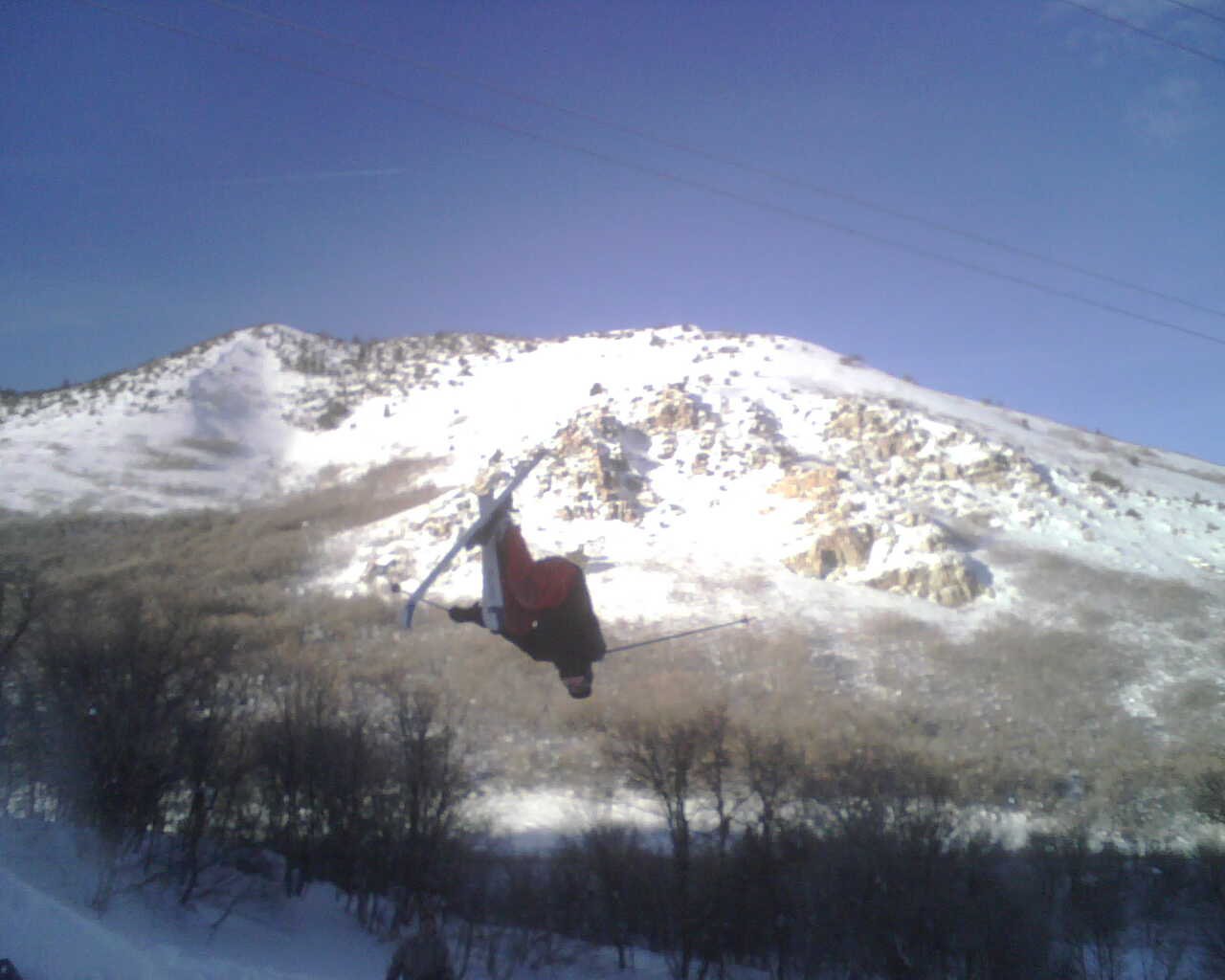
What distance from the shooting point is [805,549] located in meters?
26.4

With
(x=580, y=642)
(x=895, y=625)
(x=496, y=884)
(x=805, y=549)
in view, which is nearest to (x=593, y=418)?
(x=805, y=549)

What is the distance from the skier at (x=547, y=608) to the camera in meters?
5.72

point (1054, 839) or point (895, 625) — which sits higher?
point (895, 625)

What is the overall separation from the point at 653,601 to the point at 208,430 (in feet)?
125

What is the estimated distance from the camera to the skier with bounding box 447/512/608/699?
5.72 m

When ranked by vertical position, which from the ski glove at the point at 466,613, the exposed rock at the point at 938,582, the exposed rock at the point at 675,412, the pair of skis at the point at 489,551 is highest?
the exposed rock at the point at 675,412

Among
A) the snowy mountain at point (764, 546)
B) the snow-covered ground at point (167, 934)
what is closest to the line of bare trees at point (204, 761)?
the snow-covered ground at point (167, 934)

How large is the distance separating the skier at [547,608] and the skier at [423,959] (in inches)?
197

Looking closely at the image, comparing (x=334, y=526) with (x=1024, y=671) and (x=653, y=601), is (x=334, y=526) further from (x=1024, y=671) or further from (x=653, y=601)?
(x=1024, y=671)

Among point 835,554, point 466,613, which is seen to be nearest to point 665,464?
point 835,554

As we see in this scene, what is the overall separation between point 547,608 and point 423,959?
5714mm

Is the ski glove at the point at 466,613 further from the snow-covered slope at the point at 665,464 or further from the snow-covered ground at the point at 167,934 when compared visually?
the snow-covered slope at the point at 665,464

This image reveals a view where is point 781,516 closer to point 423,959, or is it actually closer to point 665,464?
point 665,464

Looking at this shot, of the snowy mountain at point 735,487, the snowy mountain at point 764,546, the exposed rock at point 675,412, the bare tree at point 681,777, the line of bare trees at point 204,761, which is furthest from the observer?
the exposed rock at point 675,412
